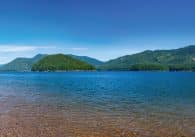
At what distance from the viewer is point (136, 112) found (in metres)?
29.8

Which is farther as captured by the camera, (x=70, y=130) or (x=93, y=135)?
(x=70, y=130)

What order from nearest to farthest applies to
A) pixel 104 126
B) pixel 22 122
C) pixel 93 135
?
pixel 93 135 → pixel 104 126 → pixel 22 122

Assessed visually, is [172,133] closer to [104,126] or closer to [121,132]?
[121,132]

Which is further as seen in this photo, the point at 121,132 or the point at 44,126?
the point at 44,126

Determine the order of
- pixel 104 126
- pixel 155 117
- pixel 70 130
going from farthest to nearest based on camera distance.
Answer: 1. pixel 155 117
2. pixel 104 126
3. pixel 70 130

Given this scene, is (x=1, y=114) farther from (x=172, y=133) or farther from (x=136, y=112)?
(x=172, y=133)

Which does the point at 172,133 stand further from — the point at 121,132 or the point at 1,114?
the point at 1,114

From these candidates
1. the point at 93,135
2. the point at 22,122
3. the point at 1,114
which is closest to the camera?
the point at 93,135

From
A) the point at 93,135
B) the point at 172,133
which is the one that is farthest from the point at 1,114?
the point at 172,133

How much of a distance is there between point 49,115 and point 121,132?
948 centimetres

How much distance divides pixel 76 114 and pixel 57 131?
7.96m

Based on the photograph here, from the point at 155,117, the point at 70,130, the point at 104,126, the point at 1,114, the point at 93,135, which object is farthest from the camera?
the point at 1,114

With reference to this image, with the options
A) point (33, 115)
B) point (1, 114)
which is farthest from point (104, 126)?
point (1, 114)

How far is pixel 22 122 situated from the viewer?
946 inches
